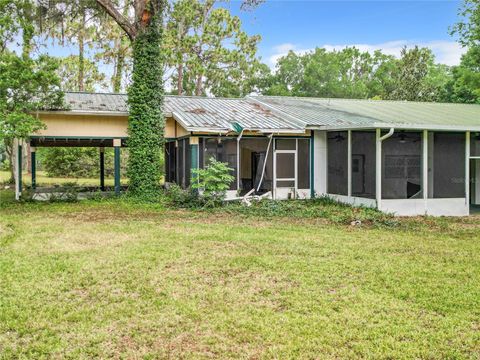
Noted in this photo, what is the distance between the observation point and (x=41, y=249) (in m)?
6.85

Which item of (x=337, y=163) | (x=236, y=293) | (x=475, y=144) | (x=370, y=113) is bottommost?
(x=236, y=293)

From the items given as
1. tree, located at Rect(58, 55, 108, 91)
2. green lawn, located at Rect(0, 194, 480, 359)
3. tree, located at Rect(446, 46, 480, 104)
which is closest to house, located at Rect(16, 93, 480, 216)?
green lawn, located at Rect(0, 194, 480, 359)

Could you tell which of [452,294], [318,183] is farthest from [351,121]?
[452,294]

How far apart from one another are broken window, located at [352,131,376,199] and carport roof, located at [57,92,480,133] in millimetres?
454

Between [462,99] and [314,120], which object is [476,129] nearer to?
[314,120]

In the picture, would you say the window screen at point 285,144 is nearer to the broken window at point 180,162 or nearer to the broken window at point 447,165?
the broken window at point 180,162

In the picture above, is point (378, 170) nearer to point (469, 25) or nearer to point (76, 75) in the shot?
point (469, 25)

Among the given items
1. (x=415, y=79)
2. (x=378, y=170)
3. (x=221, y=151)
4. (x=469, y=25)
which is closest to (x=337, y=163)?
(x=378, y=170)

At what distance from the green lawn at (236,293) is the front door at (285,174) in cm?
504

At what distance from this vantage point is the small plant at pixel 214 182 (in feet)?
39.1

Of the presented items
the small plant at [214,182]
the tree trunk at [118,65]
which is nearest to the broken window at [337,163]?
the small plant at [214,182]

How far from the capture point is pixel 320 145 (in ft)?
45.5

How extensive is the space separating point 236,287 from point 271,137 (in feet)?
28.7

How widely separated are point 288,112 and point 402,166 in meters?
5.06
